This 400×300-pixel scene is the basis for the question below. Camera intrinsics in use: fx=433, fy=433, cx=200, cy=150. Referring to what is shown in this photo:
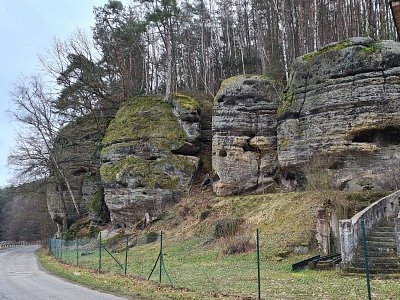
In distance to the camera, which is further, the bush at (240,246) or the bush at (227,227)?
the bush at (227,227)

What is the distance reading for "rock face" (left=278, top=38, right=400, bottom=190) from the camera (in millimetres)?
22047

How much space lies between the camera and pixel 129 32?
38.5 meters

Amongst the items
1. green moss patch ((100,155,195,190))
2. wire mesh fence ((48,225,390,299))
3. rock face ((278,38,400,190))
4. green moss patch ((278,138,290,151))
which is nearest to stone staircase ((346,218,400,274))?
wire mesh fence ((48,225,390,299))

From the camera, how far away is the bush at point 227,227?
2170 centimetres

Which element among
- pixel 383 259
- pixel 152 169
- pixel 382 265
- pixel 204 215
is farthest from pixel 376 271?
pixel 152 169

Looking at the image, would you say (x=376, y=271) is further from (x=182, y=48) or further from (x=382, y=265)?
(x=182, y=48)

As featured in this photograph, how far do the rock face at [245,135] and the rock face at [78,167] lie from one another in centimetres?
1475

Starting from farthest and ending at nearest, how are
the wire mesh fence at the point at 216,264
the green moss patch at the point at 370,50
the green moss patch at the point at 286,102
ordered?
the green moss patch at the point at 286,102 < the green moss patch at the point at 370,50 < the wire mesh fence at the point at 216,264

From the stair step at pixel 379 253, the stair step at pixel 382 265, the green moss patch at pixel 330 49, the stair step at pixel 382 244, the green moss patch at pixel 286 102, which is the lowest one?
the stair step at pixel 382 265

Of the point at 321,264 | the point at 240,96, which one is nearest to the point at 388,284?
the point at 321,264

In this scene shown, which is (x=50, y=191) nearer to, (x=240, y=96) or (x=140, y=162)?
(x=140, y=162)

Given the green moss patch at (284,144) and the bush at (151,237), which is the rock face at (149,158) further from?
the green moss patch at (284,144)

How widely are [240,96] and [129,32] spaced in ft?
49.0

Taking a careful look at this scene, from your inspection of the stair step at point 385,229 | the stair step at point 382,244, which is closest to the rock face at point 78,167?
the stair step at point 385,229
